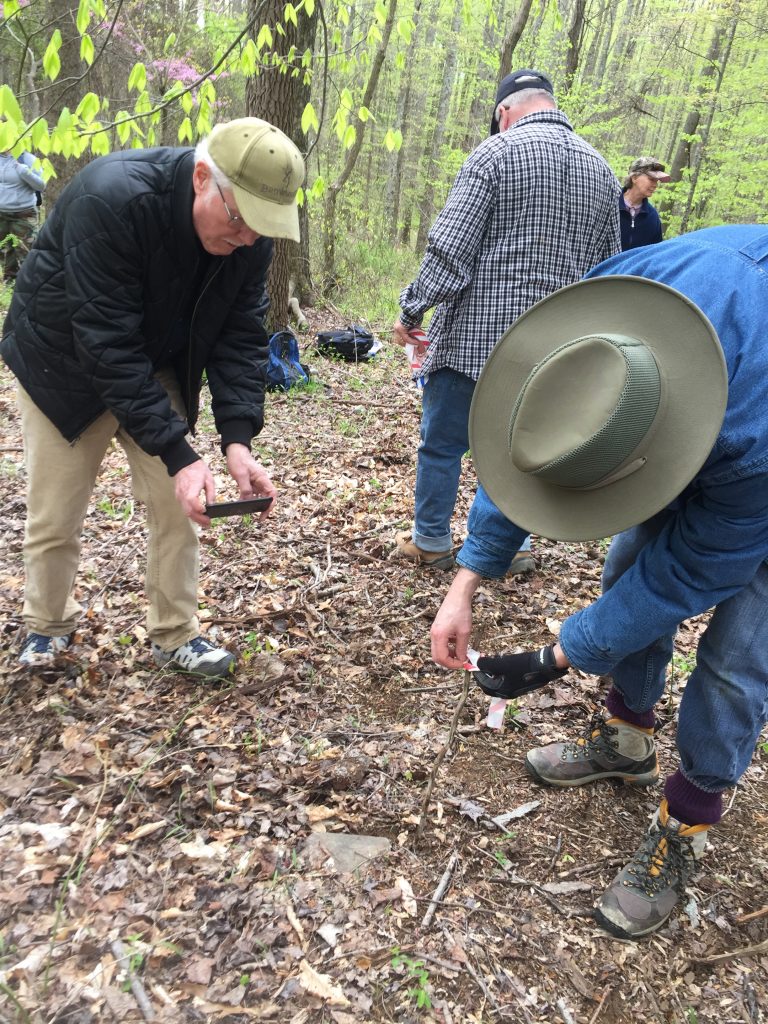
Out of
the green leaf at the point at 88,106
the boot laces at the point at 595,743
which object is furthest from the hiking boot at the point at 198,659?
the green leaf at the point at 88,106

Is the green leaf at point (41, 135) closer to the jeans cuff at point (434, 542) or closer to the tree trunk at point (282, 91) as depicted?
the jeans cuff at point (434, 542)

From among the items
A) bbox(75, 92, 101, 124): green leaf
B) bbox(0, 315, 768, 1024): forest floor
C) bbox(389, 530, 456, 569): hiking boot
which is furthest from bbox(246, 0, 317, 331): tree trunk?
bbox(0, 315, 768, 1024): forest floor

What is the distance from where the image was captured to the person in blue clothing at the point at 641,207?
573cm

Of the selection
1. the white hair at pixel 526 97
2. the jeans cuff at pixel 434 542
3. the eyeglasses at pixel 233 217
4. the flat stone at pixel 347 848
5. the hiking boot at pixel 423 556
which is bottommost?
the hiking boot at pixel 423 556

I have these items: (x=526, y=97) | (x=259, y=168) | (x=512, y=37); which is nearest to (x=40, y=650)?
(x=259, y=168)

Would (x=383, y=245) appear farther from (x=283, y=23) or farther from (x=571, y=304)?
(x=571, y=304)

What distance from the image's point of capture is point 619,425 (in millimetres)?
1387

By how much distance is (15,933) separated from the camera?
1.84m

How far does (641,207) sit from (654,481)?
5.33 m

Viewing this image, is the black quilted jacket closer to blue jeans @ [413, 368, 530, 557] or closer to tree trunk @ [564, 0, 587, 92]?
blue jeans @ [413, 368, 530, 557]

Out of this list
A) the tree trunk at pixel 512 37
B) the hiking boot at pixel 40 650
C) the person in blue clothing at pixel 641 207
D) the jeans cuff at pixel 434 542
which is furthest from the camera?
the tree trunk at pixel 512 37

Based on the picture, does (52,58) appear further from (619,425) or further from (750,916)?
(750,916)

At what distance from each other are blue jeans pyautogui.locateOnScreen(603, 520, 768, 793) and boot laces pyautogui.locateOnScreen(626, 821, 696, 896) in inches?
9.7

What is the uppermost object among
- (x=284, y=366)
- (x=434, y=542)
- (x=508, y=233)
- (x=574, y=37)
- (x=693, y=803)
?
(x=574, y=37)
